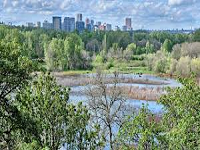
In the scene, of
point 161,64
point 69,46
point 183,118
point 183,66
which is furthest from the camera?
point 69,46

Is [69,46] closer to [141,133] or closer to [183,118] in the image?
[183,118]

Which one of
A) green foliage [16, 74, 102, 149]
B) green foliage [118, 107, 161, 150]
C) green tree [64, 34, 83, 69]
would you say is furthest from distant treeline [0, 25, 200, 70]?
green foliage [118, 107, 161, 150]

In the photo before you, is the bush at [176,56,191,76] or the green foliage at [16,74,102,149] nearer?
the green foliage at [16,74,102,149]

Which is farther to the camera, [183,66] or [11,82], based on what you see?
[183,66]

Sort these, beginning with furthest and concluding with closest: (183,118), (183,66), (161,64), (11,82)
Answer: (161,64), (183,66), (11,82), (183,118)

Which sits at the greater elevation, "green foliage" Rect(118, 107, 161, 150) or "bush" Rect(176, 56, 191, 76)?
"green foliage" Rect(118, 107, 161, 150)

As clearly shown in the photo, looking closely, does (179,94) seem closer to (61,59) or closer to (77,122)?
(77,122)

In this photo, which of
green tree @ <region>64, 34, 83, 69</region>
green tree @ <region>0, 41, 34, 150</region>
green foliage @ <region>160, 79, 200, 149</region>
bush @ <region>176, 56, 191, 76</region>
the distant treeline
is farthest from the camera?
green tree @ <region>64, 34, 83, 69</region>

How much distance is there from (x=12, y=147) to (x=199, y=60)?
66.5 meters

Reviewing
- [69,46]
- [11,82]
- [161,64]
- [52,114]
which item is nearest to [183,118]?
[52,114]

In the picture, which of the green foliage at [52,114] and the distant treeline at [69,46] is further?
the distant treeline at [69,46]

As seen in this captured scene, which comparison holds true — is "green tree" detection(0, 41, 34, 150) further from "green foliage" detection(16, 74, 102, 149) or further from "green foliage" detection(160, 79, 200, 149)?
"green foliage" detection(160, 79, 200, 149)

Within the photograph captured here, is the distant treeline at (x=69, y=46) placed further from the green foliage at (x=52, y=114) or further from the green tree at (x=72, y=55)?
the green foliage at (x=52, y=114)

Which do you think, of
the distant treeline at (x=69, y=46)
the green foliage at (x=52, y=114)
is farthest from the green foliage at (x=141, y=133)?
the distant treeline at (x=69, y=46)
